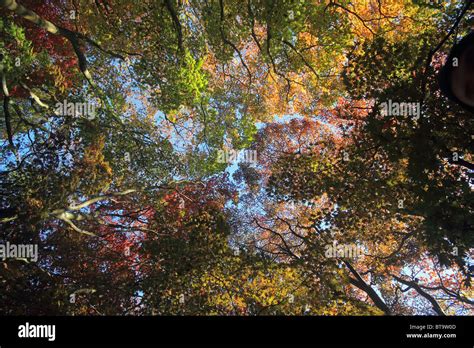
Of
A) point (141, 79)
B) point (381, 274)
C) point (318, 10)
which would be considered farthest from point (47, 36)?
point (381, 274)

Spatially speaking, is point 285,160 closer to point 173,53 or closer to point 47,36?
point 173,53

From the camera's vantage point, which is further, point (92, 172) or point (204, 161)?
point (204, 161)

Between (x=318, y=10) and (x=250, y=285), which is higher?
(x=318, y=10)

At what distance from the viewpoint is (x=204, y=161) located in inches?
566

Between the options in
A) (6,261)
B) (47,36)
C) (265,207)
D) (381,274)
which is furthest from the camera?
(265,207)

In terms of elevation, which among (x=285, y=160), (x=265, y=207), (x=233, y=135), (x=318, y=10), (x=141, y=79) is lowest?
(x=265, y=207)

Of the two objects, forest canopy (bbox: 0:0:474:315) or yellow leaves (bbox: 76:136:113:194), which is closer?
forest canopy (bbox: 0:0:474:315)

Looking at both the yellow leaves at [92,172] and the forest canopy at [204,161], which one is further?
the yellow leaves at [92,172]

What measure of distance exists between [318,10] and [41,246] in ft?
45.0

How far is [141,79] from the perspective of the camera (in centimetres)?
1232

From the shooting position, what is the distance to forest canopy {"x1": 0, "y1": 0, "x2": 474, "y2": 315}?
27.3 ft

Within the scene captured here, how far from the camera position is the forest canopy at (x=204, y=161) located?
328 inches

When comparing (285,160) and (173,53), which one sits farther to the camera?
(285,160)
